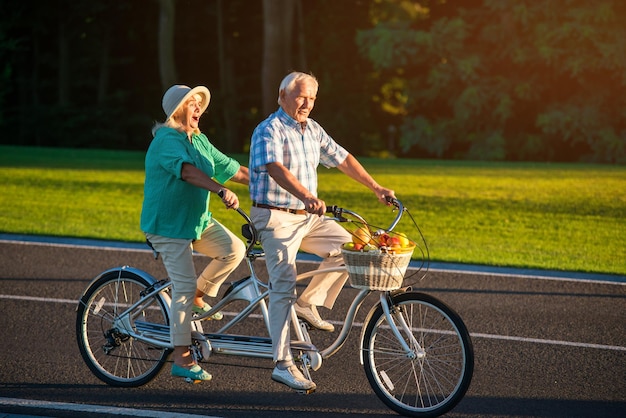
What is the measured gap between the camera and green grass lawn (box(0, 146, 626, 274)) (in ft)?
45.8

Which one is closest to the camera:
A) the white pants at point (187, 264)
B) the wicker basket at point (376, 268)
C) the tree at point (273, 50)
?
the wicker basket at point (376, 268)

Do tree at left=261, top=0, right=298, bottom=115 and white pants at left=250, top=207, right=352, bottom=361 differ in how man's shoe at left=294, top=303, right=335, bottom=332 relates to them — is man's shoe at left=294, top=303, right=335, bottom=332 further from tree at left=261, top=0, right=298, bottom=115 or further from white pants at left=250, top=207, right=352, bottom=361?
tree at left=261, top=0, right=298, bottom=115

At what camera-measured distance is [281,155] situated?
607 cm

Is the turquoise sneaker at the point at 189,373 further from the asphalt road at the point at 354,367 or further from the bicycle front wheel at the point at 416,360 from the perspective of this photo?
the bicycle front wheel at the point at 416,360

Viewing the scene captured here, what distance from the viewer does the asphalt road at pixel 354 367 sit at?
629 centimetres

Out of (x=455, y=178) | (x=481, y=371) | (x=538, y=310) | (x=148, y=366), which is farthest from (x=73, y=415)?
(x=455, y=178)

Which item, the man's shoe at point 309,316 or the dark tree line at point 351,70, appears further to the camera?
the dark tree line at point 351,70

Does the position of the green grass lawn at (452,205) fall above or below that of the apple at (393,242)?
below

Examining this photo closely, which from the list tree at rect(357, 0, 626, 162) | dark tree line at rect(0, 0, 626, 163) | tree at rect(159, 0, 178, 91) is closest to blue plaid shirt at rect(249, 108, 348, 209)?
dark tree line at rect(0, 0, 626, 163)

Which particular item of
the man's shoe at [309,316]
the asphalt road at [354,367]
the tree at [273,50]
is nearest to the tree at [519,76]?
the tree at [273,50]

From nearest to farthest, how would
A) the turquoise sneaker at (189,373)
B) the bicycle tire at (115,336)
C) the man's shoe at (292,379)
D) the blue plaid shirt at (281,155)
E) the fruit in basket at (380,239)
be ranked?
1. the fruit in basket at (380,239)
2. the blue plaid shirt at (281,155)
3. the man's shoe at (292,379)
4. the turquoise sneaker at (189,373)
5. the bicycle tire at (115,336)

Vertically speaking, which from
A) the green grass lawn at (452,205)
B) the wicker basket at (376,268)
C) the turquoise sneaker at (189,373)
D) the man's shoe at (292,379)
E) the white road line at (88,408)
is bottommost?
the green grass lawn at (452,205)

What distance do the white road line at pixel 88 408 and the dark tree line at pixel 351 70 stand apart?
29.2 metres

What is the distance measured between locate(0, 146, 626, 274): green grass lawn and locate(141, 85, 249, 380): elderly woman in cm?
635
